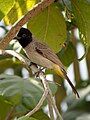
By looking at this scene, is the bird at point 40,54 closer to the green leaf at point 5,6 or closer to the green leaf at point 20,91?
the green leaf at point 20,91

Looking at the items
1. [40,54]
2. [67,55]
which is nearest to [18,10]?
[67,55]

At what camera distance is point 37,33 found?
2.21 m

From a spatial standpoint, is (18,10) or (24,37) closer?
(18,10)

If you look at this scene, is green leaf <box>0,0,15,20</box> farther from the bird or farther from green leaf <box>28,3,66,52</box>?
the bird

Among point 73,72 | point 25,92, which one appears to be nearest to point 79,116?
point 73,72

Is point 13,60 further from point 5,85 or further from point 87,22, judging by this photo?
point 87,22

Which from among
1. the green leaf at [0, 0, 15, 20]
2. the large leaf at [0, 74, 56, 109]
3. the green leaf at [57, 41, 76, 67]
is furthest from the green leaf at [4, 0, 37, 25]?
the green leaf at [57, 41, 76, 67]

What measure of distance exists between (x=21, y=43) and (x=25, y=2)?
0.61 meters

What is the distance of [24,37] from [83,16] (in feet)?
2.42

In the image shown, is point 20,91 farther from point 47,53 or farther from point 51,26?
point 47,53

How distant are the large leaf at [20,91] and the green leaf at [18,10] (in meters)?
0.30

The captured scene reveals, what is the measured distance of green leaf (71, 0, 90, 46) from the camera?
202 centimetres

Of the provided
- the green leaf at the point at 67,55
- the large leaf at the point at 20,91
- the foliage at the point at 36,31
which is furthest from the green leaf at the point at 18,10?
the green leaf at the point at 67,55

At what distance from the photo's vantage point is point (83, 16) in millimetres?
2064
